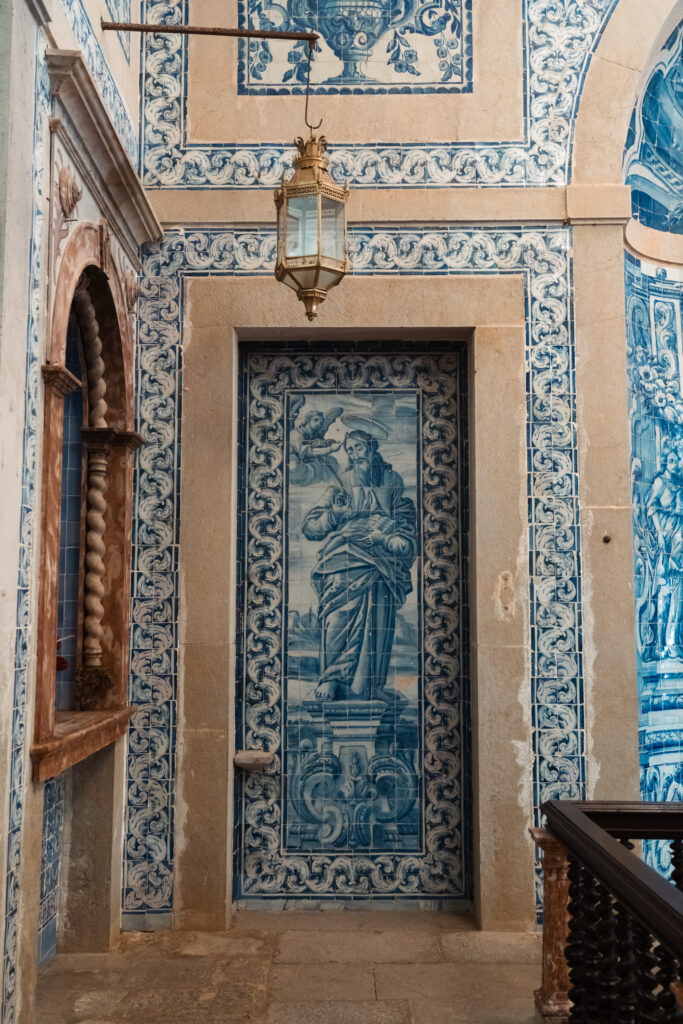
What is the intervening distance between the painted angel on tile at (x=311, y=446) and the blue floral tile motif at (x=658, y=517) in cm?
164

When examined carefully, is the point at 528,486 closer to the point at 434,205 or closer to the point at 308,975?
the point at 434,205

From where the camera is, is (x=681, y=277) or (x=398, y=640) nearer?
(x=398, y=640)

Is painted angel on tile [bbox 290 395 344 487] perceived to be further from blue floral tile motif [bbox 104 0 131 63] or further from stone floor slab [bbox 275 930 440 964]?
stone floor slab [bbox 275 930 440 964]

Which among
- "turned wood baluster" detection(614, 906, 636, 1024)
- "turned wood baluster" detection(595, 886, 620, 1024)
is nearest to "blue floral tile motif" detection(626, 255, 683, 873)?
"turned wood baluster" detection(595, 886, 620, 1024)

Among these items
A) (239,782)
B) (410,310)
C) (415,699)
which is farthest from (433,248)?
(239,782)

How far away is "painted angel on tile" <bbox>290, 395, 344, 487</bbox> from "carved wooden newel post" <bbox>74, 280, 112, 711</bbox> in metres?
1.06

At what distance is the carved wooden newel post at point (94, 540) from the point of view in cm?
500

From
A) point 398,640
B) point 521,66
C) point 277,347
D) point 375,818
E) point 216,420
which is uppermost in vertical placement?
point 521,66

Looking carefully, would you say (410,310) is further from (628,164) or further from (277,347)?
(628,164)

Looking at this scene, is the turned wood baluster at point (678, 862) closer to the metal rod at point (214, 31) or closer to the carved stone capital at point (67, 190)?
the carved stone capital at point (67, 190)

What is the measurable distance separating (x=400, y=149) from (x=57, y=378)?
2.62 meters

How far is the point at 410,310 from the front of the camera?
5.38 metres

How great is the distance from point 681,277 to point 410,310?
1729 mm

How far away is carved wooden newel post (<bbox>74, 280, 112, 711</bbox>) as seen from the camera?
500 centimetres
